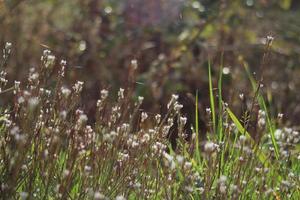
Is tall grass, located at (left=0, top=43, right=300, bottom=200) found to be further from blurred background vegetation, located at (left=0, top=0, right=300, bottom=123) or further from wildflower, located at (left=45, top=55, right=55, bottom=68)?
blurred background vegetation, located at (left=0, top=0, right=300, bottom=123)

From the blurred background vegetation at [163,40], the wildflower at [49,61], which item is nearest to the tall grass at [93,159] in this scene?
the wildflower at [49,61]

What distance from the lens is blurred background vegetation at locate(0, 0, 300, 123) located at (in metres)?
6.06

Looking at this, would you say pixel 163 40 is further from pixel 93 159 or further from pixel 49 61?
pixel 93 159

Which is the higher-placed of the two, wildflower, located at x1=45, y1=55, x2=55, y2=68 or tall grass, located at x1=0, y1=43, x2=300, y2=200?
wildflower, located at x1=45, y1=55, x2=55, y2=68

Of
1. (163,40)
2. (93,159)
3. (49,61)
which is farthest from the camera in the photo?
(163,40)

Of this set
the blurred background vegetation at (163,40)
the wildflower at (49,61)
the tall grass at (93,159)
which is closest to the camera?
the tall grass at (93,159)

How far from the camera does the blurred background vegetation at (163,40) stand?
6059mm

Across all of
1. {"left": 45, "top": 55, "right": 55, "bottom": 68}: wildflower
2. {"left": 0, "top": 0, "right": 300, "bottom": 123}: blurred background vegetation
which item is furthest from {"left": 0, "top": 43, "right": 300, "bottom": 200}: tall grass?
{"left": 0, "top": 0, "right": 300, "bottom": 123}: blurred background vegetation

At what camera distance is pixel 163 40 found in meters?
6.49

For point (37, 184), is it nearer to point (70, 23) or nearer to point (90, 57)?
point (90, 57)

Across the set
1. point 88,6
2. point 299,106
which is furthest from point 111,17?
point 299,106

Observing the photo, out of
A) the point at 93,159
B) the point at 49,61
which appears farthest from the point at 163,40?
the point at 93,159

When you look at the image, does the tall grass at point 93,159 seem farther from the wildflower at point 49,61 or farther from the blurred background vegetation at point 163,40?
the blurred background vegetation at point 163,40

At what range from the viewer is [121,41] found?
20.7 feet
